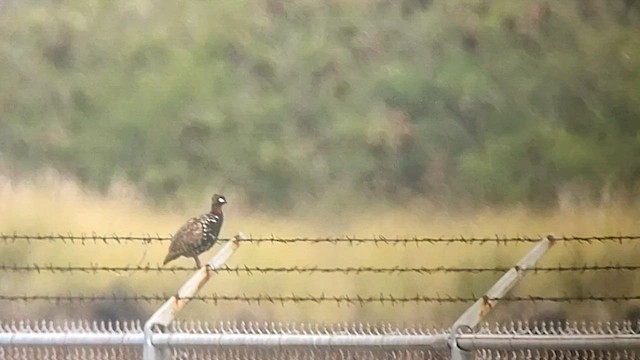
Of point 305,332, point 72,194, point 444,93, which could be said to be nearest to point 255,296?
point 305,332

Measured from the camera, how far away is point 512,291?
1.60 meters

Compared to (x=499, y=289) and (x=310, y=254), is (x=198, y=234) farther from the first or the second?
(x=499, y=289)

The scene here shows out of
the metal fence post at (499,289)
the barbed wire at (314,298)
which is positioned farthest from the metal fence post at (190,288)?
the metal fence post at (499,289)

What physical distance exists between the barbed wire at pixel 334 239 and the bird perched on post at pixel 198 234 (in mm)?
30

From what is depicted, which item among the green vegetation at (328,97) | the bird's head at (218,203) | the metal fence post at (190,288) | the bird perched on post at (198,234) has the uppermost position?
the green vegetation at (328,97)

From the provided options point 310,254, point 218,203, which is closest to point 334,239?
point 310,254

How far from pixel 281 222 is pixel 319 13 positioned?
0.46 metres

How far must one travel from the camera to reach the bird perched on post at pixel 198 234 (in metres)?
1.67

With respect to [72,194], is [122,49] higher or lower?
higher

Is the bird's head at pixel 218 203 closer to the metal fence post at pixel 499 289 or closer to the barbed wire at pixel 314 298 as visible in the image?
the barbed wire at pixel 314 298

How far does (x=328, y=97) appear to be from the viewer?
1.68 metres

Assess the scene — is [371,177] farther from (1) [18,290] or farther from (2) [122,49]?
(1) [18,290]

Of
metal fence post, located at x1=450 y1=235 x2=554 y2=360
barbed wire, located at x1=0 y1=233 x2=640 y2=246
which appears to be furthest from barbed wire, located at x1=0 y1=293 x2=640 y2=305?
barbed wire, located at x1=0 y1=233 x2=640 y2=246

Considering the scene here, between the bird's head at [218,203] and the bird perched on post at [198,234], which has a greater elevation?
the bird's head at [218,203]
